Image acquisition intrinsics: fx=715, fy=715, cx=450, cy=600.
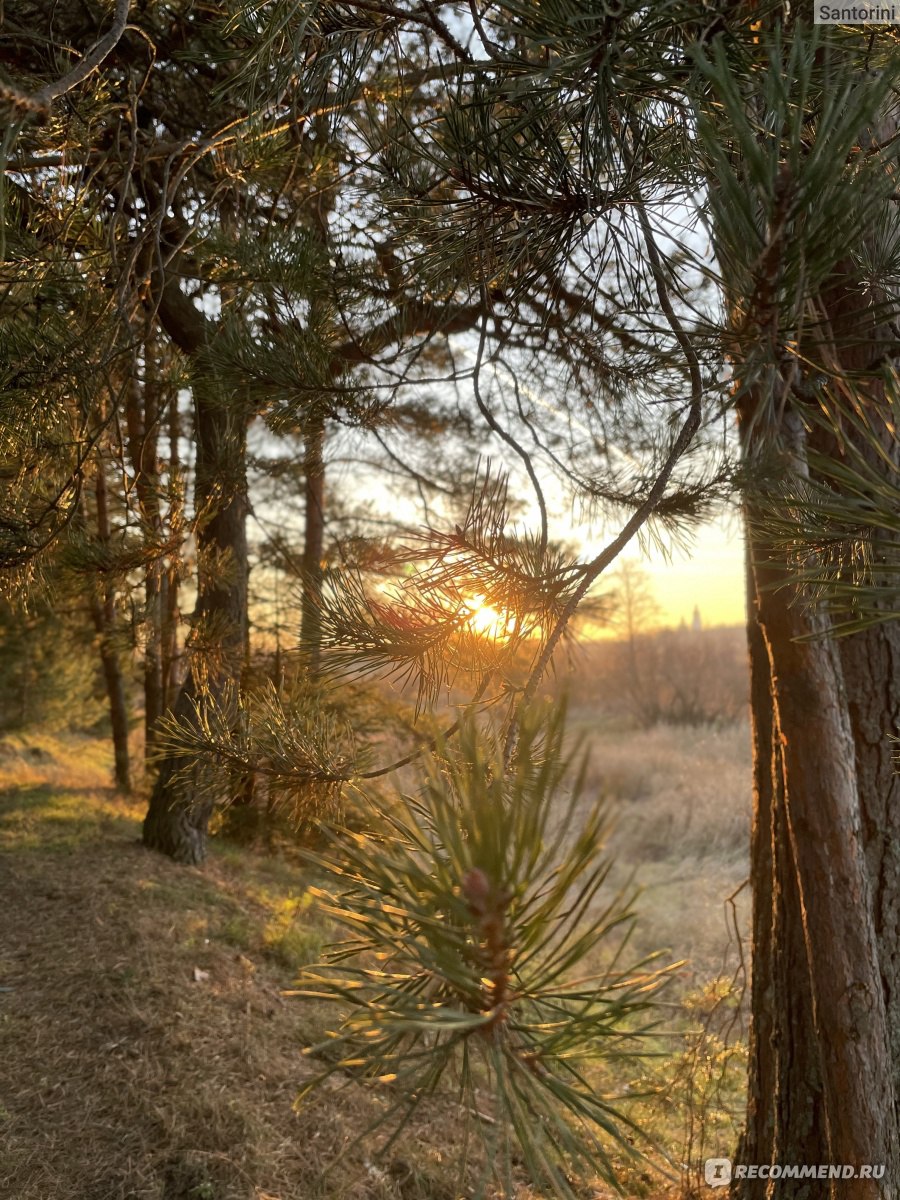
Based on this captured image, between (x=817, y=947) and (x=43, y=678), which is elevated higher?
(x=43, y=678)

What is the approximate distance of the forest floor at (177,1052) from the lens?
193cm

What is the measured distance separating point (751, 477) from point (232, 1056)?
2536 mm

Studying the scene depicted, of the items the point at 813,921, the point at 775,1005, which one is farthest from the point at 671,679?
the point at 813,921

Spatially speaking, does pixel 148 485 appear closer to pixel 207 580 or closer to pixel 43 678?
pixel 207 580

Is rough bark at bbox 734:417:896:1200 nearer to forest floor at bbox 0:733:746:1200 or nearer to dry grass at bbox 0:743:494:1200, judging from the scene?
forest floor at bbox 0:733:746:1200

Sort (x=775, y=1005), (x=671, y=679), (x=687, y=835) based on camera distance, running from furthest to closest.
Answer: (x=671, y=679) < (x=687, y=835) < (x=775, y=1005)

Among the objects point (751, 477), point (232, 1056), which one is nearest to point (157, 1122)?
point (232, 1056)

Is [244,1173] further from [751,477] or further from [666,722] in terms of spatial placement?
[666,722]

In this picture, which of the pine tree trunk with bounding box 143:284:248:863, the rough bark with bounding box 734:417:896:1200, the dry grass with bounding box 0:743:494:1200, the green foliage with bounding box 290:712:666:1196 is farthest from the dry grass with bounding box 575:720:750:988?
the green foliage with bounding box 290:712:666:1196

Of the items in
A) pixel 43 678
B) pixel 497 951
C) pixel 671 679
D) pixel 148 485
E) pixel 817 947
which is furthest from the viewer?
pixel 671 679

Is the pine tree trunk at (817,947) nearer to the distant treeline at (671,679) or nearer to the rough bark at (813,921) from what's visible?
the rough bark at (813,921)

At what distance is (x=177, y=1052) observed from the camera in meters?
2.38

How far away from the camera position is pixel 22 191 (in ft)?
5.86

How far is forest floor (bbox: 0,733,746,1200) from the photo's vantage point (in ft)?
6.33
